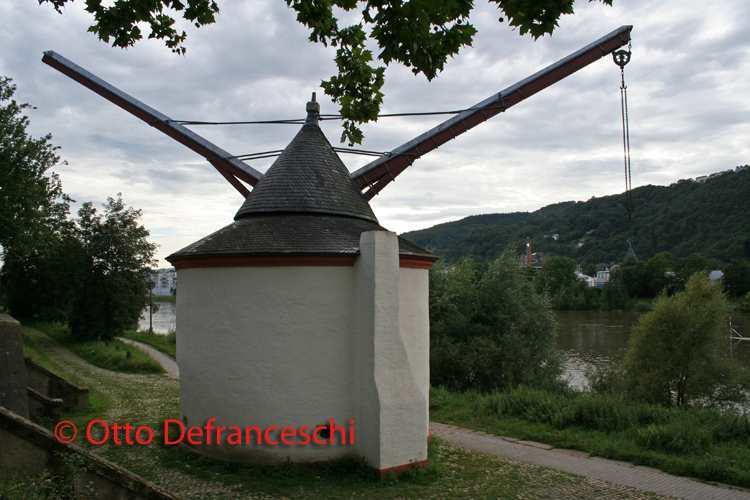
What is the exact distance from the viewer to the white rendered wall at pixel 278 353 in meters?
6.61

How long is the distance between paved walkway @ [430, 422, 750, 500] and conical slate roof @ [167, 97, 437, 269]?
3.67m

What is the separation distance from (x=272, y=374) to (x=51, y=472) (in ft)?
8.90

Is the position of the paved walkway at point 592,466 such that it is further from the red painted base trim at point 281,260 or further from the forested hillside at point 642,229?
the forested hillside at point 642,229

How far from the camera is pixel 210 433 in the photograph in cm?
691

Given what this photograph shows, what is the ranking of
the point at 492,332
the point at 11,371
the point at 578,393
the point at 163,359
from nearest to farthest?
1. the point at 11,371
2. the point at 578,393
3. the point at 492,332
4. the point at 163,359

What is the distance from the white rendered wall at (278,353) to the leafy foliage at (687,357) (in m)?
11.2

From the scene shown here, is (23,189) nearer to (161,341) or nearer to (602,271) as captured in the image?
(161,341)

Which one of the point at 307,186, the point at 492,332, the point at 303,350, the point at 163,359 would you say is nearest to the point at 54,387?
the point at 303,350

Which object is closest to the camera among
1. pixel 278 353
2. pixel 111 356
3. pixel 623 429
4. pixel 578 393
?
pixel 278 353

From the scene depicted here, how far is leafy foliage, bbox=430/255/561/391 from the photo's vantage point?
1656 centimetres

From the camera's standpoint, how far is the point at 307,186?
7.92 meters

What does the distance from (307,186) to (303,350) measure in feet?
9.00

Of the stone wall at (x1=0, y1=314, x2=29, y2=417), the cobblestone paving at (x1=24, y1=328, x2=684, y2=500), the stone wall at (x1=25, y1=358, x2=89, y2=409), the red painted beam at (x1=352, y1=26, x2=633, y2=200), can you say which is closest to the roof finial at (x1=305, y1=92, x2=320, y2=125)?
the red painted beam at (x1=352, y1=26, x2=633, y2=200)

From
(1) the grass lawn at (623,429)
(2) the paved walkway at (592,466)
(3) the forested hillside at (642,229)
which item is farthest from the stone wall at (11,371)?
(3) the forested hillside at (642,229)
